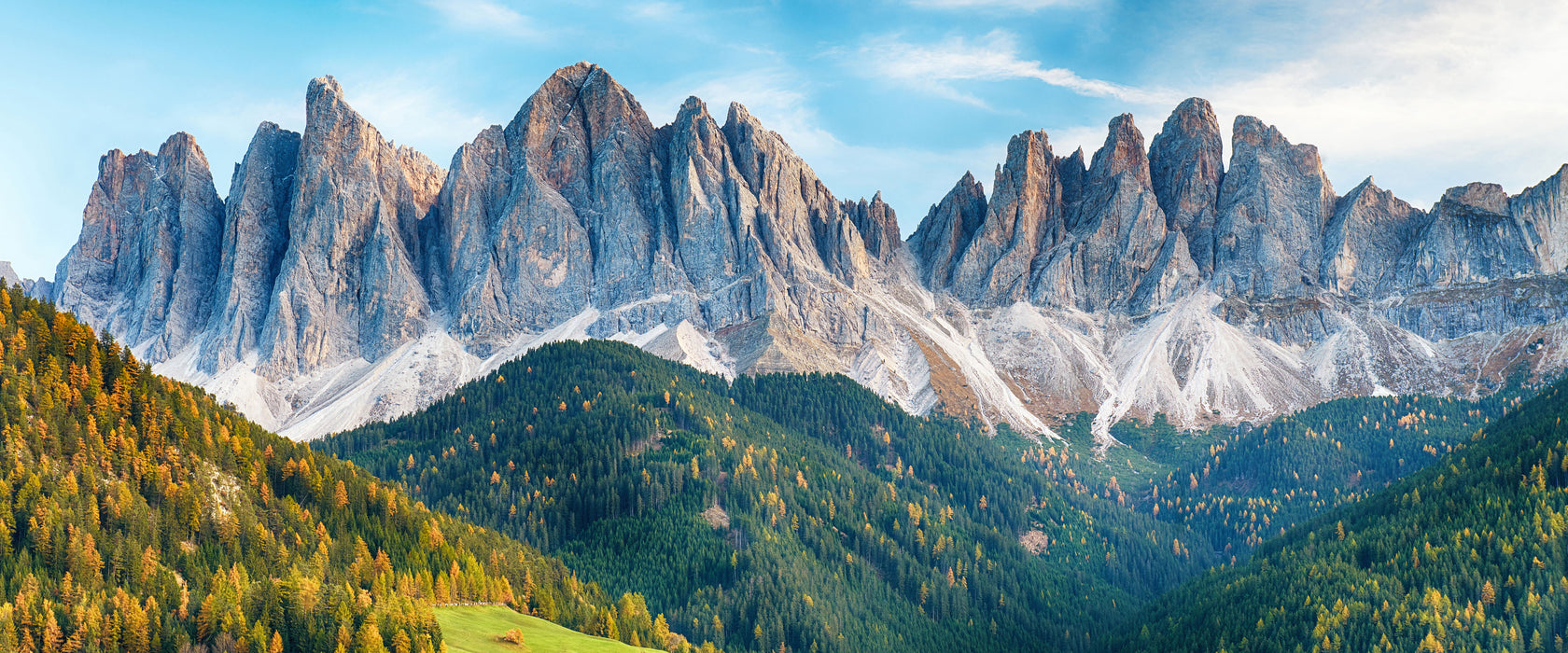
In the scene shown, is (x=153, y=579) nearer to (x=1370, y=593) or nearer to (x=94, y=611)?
(x=94, y=611)

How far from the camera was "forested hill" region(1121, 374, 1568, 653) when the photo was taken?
128m

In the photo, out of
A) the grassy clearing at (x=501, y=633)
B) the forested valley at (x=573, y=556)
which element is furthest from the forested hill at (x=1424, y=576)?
the grassy clearing at (x=501, y=633)

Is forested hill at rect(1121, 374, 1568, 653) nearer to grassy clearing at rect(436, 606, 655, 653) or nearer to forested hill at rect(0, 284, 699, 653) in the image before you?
forested hill at rect(0, 284, 699, 653)

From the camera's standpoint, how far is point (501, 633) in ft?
327

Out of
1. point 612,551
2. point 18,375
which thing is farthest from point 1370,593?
point 18,375

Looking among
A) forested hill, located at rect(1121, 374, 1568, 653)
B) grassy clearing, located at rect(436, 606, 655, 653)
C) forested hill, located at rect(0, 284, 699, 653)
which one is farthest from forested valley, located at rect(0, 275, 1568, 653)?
grassy clearing, located at rect(436, 606, 655, 653)

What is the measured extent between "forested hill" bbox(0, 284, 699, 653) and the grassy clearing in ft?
11.4

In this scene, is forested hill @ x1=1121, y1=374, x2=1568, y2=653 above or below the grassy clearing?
below

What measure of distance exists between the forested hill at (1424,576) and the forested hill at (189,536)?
76.3m

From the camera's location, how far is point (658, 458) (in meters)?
200

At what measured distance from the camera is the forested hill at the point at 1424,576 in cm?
12800

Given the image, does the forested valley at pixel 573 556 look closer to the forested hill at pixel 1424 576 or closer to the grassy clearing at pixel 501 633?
the forested hill at pixel 1424 576

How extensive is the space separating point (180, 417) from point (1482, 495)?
165m

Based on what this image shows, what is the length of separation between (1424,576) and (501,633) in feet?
372
